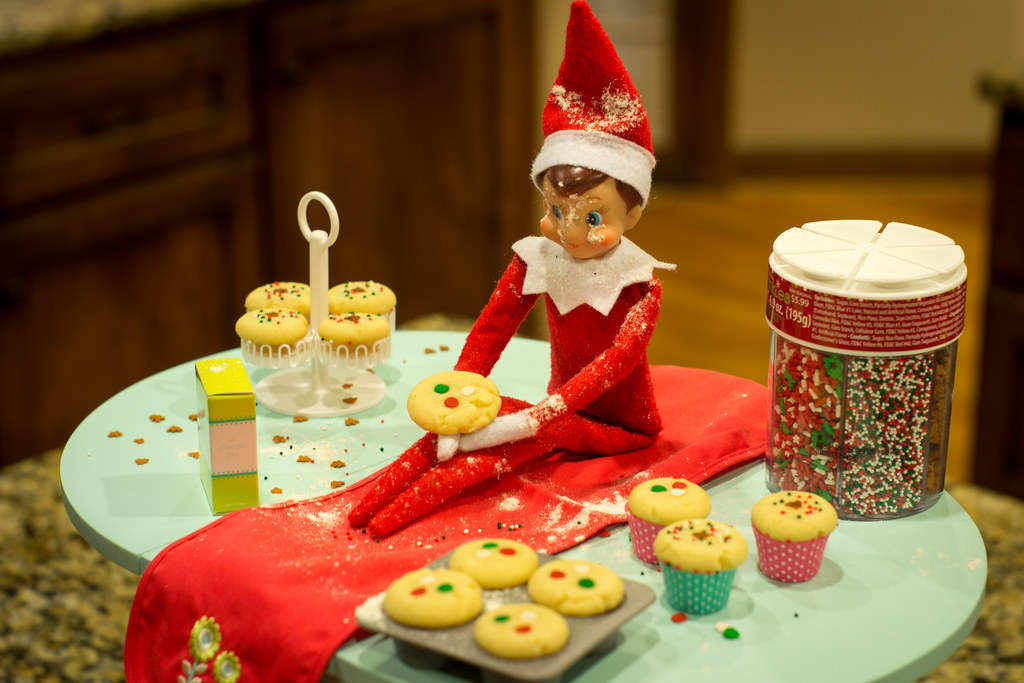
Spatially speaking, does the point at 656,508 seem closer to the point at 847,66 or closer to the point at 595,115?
the point at 595,115

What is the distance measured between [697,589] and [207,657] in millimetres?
360

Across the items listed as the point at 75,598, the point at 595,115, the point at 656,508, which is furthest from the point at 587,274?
the point at 75,598

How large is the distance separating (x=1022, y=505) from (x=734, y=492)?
1.15 meters

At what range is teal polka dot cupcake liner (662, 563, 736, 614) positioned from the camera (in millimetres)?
913

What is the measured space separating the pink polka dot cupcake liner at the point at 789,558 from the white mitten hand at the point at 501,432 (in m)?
0.21

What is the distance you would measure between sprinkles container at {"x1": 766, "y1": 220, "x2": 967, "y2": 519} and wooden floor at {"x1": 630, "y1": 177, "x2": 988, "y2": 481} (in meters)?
1.69

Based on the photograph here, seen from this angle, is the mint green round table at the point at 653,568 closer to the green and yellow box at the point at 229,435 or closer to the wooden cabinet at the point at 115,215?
the green and yellow box at the point at 229,435

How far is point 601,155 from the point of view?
1.05m

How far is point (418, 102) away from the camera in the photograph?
105 inches

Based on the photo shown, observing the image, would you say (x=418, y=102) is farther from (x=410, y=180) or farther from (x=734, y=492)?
(x=734, y=492)

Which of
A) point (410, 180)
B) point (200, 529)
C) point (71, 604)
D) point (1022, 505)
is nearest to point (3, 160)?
point (71, 604)

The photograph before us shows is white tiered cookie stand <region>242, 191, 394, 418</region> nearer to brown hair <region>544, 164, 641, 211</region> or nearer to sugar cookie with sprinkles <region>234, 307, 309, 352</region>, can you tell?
sugar cookie with sprinkles <region>234, 307, 309, 352</region>

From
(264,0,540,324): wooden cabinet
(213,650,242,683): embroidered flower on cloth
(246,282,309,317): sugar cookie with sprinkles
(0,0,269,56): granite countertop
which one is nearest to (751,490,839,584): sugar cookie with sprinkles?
(213,650,242,683): embroidered flower on cloth

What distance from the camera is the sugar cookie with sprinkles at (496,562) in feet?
2.88
